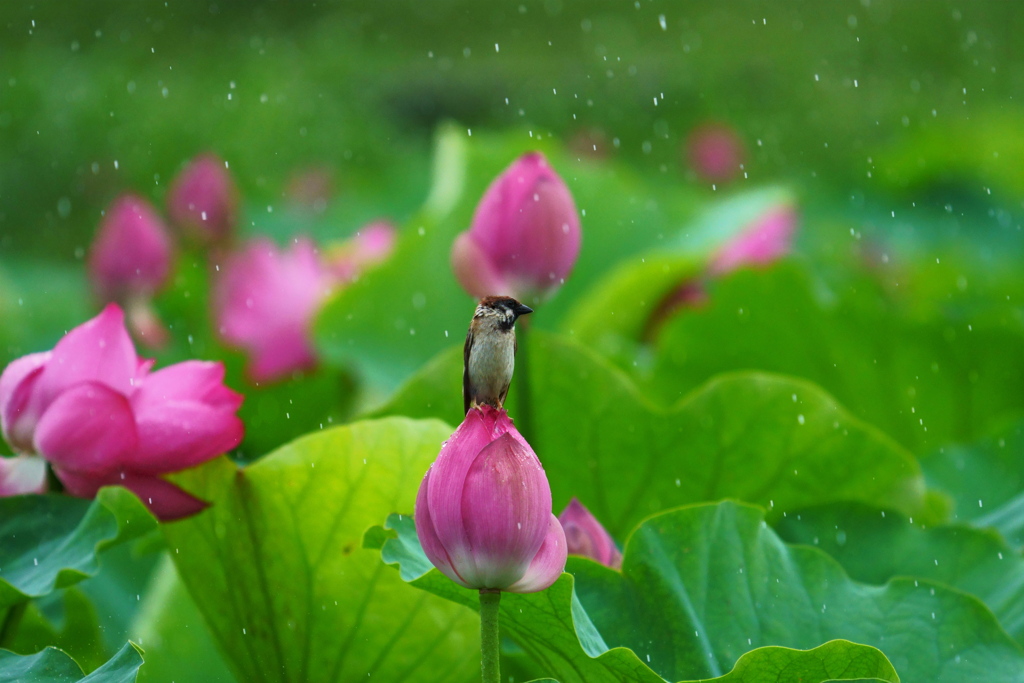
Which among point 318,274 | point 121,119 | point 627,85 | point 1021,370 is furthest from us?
point 627,85

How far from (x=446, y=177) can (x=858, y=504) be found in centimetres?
54

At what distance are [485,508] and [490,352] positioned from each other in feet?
0.15

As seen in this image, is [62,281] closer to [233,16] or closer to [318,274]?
[318,274]

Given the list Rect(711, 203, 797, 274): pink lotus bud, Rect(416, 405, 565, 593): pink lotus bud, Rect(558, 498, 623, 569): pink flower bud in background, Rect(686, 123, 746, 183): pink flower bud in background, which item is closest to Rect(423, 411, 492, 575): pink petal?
Rect(416, 405, 565, 593): pink lotus bud

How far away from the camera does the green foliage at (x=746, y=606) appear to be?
409 mm

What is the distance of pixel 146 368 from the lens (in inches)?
17.7

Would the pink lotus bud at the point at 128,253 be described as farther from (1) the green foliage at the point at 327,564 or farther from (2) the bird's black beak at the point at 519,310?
(2) the bird's black beak at the point at 519,310

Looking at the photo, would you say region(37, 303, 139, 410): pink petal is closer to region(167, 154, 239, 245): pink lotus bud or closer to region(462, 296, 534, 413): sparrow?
region(462, 296, 534, 413): sparrow

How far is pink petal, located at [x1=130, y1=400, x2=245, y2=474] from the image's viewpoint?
414 mm

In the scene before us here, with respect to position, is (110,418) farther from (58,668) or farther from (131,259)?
(131,259)

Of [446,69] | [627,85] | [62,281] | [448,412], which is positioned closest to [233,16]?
[446,69]

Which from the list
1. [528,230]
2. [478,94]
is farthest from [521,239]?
[478,94]

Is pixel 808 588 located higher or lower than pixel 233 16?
lower

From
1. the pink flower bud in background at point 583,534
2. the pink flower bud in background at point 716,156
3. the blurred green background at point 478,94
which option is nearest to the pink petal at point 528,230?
the pink flower bud in background at point 583,534
